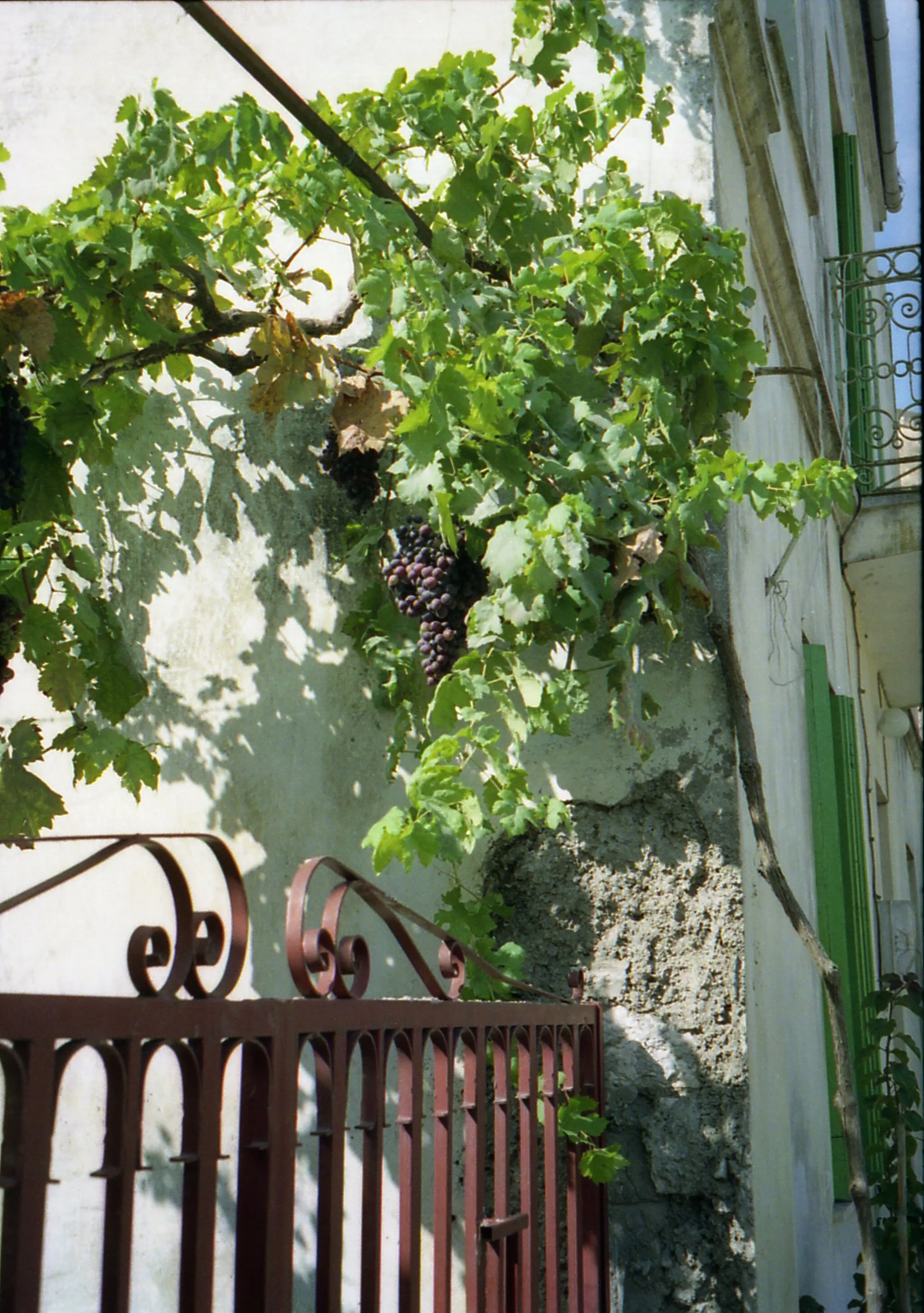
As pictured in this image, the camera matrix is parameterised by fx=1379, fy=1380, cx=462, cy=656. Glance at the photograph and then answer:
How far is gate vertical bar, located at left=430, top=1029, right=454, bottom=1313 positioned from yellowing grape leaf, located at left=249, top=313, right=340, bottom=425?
156cm

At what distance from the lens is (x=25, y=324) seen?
270 cm

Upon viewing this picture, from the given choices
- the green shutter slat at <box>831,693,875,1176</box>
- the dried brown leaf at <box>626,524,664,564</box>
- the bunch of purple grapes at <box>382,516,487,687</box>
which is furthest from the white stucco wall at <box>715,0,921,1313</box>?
the bunch of purple grapes at <box>382,516,487,687</box>

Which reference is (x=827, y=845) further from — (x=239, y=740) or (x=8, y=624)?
(x=8, y=624)

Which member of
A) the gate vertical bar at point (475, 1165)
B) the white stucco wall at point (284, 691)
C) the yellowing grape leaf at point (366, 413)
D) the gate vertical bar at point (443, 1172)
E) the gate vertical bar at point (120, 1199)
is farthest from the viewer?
the white stucco wall at point (284, 691)

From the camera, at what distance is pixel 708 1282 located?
288 centimetres

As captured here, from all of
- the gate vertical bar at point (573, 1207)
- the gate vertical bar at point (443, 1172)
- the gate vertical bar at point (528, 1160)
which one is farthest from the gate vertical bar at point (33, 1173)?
the gate vertical bar at point (573, 1207)

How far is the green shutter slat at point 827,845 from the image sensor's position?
4.84 meters

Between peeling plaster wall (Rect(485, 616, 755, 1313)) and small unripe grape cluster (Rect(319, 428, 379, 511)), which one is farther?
small unripe grape cluster (Rect(319, 428, 379, 511))

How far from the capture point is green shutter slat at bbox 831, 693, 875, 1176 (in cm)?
546

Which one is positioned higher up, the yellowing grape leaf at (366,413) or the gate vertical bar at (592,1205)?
the yellowing grape leaf at (366,413)

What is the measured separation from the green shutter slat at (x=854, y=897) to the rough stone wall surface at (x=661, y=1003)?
2406mm

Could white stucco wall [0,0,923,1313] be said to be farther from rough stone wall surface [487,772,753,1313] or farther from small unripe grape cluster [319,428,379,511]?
small unripe grape cluster [319,428,379,511]

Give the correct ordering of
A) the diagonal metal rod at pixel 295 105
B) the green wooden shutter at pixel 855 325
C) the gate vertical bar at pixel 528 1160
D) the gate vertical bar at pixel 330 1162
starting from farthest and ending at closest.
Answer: the green wooden shutter at pixel 855 325, the gate vertical bar at pixel 528 1160, the diagonal metal rod at pixel 295 105, the gate vertical bar at pixel 330 1162

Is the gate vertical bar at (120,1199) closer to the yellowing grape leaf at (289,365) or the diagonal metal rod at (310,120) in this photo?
the diagonal metal rod at (310,120)
